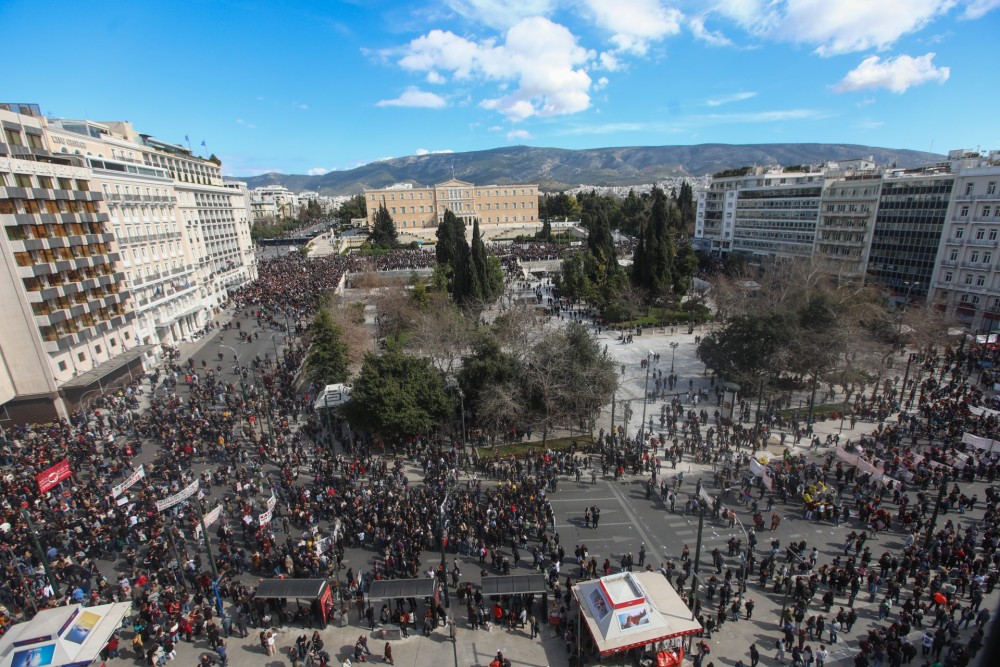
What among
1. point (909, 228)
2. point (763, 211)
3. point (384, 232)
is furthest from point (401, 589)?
point (384, 232)

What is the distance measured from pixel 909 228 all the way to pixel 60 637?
62608mm

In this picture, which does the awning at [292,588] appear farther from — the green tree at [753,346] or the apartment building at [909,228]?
the apartment building at [909,228]

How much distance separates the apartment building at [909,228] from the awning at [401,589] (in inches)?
1868

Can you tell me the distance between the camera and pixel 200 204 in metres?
58.6

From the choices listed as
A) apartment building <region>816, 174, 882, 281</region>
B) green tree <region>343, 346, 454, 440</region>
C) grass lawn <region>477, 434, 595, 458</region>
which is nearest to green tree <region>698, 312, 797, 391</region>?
grass lawn <region>477, 434, 595, 458</region>

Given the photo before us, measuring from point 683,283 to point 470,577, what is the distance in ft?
130

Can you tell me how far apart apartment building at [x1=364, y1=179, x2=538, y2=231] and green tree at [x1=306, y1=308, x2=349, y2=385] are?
74.4m

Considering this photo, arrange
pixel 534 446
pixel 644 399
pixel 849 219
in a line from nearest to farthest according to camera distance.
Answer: pixel 534 446 → pixel 644 399 → pixel 849 219

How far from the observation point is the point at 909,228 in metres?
47.6

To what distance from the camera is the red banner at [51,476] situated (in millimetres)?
19484

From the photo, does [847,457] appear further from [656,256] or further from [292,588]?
[656,256]

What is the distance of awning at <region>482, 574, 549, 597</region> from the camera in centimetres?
1492

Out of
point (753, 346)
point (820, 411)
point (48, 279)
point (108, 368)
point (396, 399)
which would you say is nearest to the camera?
point (396, 399)

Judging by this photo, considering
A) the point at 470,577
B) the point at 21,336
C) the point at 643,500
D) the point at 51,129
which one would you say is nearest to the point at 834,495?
the point at 643,500
